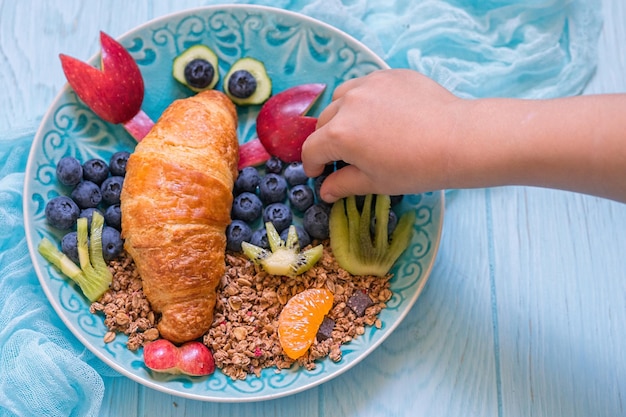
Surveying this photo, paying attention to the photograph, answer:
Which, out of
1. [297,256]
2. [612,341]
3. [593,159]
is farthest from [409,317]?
[593,159]

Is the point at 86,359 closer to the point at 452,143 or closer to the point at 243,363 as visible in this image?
the point at 243,363

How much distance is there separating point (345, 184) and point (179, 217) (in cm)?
46

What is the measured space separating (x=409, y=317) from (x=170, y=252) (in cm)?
74

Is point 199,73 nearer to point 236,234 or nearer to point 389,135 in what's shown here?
point 236,234

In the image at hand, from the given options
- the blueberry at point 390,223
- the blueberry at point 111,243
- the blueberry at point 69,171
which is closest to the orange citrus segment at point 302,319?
the blueberry at point 390,223

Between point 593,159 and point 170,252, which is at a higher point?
point 593,159

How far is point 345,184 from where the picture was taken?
1835 mm

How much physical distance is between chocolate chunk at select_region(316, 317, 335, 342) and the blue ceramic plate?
7cm

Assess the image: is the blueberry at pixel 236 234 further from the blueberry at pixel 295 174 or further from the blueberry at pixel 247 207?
the blueberry at pixel 295 174

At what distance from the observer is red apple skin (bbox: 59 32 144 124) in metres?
1.93

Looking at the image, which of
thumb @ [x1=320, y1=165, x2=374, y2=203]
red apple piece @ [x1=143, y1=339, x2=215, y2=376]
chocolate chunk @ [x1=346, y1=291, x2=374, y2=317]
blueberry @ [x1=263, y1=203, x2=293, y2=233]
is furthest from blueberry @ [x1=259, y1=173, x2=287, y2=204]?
red apple piece @ [x1=143, y1=339, x2=215, y2=376]

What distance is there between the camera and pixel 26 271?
1.97 m

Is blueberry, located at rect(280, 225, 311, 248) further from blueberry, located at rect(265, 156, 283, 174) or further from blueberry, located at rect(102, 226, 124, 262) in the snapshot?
blueberry, located at rect(102, 226, 124, 262)

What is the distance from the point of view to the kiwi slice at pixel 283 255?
6.19 feet
